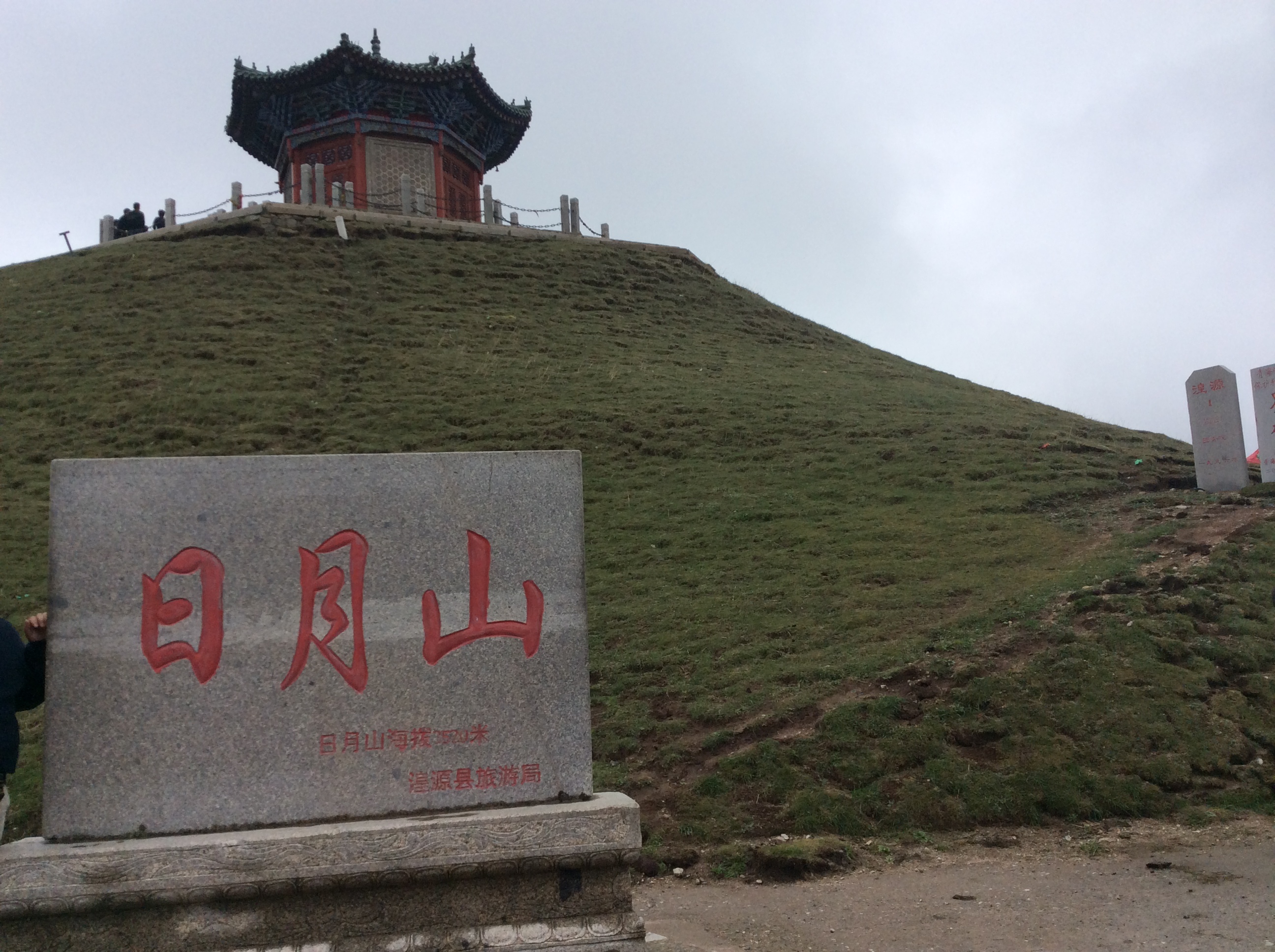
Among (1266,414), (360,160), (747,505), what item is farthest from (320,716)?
(360,160)

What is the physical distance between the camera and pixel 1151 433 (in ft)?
65.4

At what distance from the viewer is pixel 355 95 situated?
3005cm

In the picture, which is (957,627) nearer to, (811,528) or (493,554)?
(811,528)

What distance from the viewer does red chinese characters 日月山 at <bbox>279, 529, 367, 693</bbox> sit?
4.38 m

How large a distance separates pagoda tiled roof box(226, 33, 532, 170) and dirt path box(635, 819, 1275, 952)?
2838 cm

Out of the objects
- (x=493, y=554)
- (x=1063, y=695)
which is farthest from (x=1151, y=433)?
(x=493, y=554)

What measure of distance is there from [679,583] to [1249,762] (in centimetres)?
601

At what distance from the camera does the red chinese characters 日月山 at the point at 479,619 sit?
177 inches

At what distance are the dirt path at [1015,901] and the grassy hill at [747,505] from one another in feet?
1.78

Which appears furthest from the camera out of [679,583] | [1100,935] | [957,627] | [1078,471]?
[1078,471]

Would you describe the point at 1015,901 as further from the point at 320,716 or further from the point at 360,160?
the point at 360,160

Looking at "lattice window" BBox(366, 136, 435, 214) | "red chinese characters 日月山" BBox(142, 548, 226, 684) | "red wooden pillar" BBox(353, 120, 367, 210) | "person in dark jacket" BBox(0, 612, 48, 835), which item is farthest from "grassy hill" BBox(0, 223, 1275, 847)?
"person in dark jacket" BBox(0, 612, 48, 835)

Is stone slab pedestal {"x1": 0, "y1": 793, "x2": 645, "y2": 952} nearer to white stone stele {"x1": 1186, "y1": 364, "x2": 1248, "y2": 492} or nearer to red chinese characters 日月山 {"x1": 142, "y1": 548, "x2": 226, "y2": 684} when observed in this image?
red chinese characters 日月山 {"x1": 142, "y1": 548, "x2": 226, "y2": 684}

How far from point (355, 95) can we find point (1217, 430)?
25.1 m
